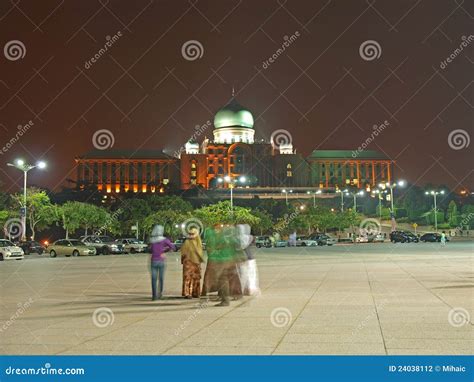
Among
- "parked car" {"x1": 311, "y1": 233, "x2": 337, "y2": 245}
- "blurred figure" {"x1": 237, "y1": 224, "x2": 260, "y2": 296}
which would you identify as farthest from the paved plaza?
"parked car" {"x1": 311, "y1": 233, "x2": 337, "y2": 245}

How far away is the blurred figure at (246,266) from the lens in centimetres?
1323

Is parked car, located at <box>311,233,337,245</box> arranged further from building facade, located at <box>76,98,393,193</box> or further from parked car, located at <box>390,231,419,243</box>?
building facade, located at <box>76,98,393,193</box>

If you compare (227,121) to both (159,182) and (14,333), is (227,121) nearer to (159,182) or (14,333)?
(159,182)

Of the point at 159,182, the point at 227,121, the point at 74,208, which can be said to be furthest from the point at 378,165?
the point at 74,208

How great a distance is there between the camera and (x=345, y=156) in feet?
506

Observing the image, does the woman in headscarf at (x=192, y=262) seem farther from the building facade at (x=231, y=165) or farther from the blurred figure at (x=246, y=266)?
the building facade at (x=231, y=165)
